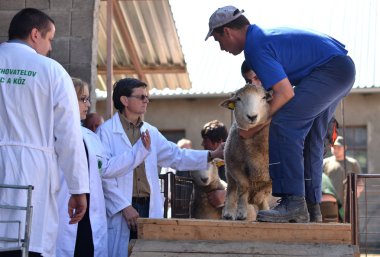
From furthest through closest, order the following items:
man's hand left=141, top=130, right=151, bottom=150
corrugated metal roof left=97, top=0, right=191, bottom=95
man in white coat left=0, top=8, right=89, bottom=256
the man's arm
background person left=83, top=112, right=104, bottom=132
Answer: corrugated metal roof left=97, top=0, right=191, bottom=95
background person left=83, top=112, right=104, bottom=132
man's hand left=141, top=130, right=151, bottom=150
the man's arm
man in white coat left=0, top=8, right=89, bottom=256

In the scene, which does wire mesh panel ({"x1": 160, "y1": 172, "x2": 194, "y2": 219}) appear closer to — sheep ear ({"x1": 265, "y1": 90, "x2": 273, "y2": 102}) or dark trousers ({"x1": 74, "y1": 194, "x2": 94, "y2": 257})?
dark trousers ({"x1": 74, "y1": 194, "x2": 94, "y2": 257})

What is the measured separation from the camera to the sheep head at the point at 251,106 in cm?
541

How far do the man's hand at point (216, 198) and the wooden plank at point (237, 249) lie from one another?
2.07 meters

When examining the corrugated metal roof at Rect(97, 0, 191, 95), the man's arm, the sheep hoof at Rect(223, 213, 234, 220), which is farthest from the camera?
the corrugated metal roof at Rect(97, 0, 191, 95)

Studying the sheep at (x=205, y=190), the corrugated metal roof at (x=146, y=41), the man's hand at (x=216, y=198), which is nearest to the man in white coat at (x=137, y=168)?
the sheep at (x=205, y=190)

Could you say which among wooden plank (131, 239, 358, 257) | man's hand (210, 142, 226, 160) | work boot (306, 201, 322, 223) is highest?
man's hand (210, 142, 226, 160)

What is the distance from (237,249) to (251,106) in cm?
93

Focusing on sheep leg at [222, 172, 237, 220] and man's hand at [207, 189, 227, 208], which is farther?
man's hand at [207, 189, 227, 208]

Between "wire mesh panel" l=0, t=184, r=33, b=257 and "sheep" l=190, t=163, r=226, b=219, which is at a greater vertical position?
"sheep" l=190, t=163, r=226, b=219

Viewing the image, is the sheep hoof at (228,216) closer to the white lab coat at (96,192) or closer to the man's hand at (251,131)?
the man's hand at (251,131)

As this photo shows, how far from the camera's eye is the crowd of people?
477 cm

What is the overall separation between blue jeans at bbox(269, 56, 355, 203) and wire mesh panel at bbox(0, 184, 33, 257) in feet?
5.02

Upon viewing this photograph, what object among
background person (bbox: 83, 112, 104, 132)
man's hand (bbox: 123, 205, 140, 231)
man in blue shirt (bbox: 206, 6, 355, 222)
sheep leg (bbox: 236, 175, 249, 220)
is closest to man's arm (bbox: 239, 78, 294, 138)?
man in blue shirt (bbox: 206, 6, 355, 222)

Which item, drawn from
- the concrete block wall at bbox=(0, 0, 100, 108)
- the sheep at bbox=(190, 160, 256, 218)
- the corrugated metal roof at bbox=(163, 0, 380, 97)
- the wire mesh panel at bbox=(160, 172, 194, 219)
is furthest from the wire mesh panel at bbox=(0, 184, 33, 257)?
the corrugated metal roof at bbox=(163, 0, 380, 97)
